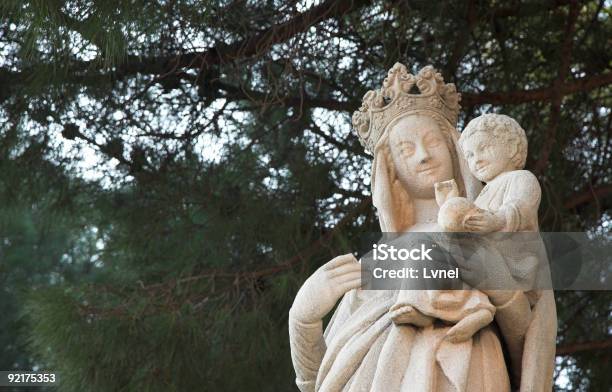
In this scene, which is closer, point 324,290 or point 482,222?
point 482,222

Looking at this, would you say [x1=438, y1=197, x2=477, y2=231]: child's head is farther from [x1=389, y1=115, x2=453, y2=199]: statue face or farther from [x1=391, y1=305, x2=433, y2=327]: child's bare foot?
[x1=389, y1=115, x2=453, y2=199]: statue face

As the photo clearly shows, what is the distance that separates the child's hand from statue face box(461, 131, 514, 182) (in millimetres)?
247

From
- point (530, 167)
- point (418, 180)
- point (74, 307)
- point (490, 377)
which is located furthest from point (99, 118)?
point (490, 377)

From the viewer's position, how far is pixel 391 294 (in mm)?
4570

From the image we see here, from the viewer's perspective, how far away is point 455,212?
166 inches

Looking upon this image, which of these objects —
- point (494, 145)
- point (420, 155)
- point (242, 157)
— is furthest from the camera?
point (242, 157)

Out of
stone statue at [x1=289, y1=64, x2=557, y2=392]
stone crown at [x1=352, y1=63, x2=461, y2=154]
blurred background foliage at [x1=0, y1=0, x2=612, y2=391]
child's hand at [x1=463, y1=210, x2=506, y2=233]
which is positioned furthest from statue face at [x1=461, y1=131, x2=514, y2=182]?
blurred background foliage at [x1=0, y1=0, x2=612, y2=391]

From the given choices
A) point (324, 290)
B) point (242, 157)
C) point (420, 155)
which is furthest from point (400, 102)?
point (242, 157)

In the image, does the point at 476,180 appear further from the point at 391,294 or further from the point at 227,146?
the point at 227,146

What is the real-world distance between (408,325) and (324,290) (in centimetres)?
28

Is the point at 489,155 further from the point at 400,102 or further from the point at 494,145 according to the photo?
the point at 400,102

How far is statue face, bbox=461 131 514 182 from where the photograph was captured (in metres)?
4.46

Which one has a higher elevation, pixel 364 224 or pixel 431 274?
pixel 364 224

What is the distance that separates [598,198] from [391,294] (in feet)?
9.58
